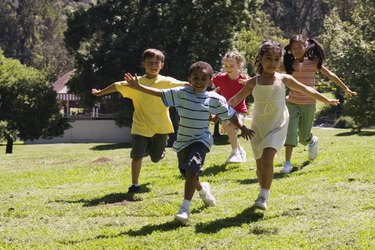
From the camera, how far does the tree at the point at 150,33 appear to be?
115 ft

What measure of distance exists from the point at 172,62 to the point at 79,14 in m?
7.26

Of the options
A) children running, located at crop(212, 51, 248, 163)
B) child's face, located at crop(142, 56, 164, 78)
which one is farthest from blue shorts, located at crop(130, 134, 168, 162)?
children running, located at crop(212, 51, 248, 163)

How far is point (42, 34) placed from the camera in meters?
73.9

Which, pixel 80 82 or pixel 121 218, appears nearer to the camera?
pixel 121 218

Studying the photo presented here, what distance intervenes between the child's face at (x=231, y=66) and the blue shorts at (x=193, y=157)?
10.6ft

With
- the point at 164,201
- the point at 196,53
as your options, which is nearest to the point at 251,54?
the point at 196,53

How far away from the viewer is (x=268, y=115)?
6492 millimetres

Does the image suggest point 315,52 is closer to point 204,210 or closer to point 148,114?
point 148,114

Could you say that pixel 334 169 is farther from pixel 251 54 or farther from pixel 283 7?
pixel 283 7

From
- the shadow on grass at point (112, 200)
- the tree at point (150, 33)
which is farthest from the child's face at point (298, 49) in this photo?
the tree at point (150, 33)

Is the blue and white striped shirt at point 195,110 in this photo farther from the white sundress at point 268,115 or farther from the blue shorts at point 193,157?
the white sundress at point 268,115

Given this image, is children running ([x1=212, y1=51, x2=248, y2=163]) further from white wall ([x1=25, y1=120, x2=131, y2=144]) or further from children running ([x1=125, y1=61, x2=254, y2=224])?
white wall ([x1=25, y1=120, x2=131, y2=144])

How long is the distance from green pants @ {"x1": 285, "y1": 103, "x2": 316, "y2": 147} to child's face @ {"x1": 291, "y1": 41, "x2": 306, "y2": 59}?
2.51 feet

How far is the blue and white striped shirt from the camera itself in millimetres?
6297
